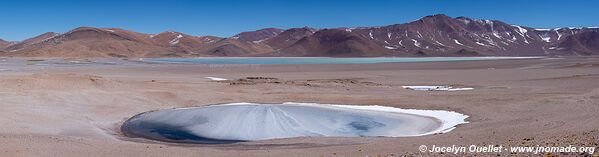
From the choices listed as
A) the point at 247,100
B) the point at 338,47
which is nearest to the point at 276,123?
the point at 247,100

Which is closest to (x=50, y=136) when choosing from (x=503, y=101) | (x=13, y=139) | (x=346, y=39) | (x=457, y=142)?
(x=13, y=139)

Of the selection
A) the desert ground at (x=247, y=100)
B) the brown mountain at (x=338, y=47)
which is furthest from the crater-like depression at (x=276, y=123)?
the brown mountain at (x=338, y=47)

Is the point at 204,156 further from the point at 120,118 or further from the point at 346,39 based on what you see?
the point at 346,39

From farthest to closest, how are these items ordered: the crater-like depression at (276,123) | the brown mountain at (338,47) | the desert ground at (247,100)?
1. the brown mountain at (338,47)
2. the crater-like depression at (276,123)
3. the desert ground at (247,100)

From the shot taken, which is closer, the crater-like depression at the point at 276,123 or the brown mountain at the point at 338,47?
the crater-like depression at the point at 276,123

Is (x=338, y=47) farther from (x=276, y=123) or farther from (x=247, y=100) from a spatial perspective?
(x=276, y=123)

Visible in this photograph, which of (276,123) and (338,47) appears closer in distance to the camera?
(276,123)

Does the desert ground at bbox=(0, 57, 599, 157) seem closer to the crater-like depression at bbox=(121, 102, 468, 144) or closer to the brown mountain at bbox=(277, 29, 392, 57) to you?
the crater-like depression at bbox=(121, 102, 468, 144)

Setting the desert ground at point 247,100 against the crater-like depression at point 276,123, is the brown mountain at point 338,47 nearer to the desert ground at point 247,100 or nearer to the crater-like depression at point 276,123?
the desert ground at point 247,100

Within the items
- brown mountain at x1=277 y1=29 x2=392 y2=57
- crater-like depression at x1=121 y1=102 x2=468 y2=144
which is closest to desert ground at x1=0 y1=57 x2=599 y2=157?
crater-like depression at x1=121 y1=102 x2=468 y2=144
